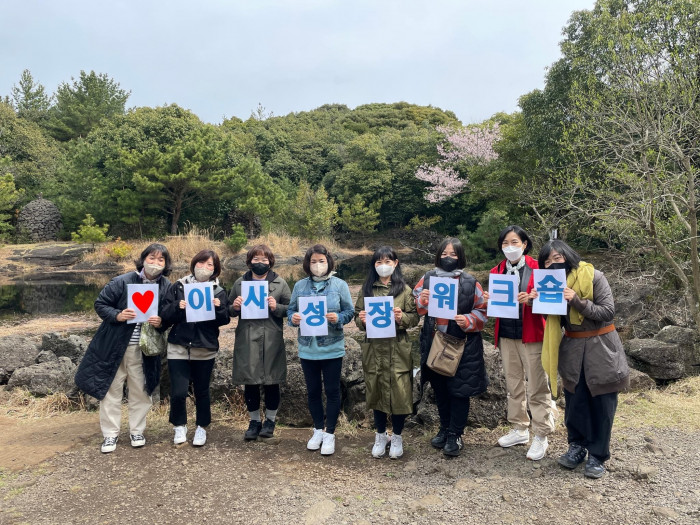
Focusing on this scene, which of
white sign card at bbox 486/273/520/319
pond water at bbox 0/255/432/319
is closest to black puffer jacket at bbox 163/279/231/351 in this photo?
white sign card at bbox 486/273/520/319

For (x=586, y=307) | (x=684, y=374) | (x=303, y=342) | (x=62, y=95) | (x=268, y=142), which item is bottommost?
(x=684, y=374)

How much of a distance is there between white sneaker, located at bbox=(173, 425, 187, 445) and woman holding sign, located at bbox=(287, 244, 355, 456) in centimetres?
102

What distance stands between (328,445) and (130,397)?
165 cm

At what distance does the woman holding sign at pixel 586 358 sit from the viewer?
3270mm

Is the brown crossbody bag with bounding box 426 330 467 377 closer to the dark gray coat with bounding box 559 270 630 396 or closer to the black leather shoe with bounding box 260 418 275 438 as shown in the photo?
the dark gray coat with bounding box 559 270 630 396

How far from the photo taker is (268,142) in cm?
3662

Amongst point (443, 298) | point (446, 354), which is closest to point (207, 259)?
point (443, 298)

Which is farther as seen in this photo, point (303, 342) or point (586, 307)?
point (303, 342)

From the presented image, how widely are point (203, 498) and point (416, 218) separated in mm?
29468

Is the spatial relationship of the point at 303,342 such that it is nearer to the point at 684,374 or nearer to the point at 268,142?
the point at 684,374

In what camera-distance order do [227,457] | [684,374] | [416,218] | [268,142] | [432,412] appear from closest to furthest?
[227,457] < [432,412] < [684,374] < [416,218] < [268,142]

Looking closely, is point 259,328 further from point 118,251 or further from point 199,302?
point 118,251

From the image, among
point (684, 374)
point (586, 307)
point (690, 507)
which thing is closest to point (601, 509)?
point (690, 507)

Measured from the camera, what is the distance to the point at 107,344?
13.1ft
